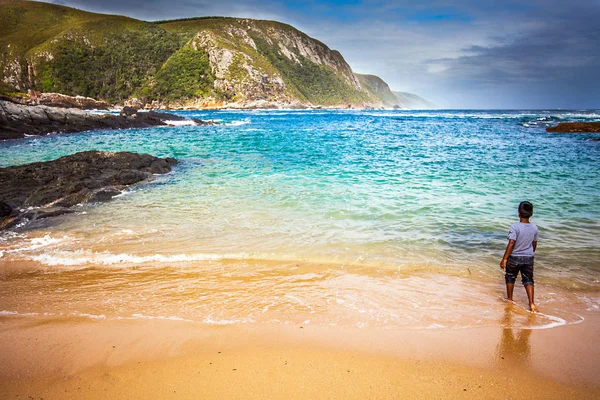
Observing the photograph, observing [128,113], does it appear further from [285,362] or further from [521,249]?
[521,249]

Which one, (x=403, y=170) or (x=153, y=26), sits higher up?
(x=153, y=26)

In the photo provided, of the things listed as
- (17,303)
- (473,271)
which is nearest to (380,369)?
(473,271)

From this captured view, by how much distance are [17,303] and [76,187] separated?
26.4 feet

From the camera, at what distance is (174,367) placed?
331 cm

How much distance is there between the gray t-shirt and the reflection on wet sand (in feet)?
3.02

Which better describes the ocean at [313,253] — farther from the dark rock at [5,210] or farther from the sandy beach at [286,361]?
the dark rock at [5,210]

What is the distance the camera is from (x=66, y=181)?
12117 millimetres

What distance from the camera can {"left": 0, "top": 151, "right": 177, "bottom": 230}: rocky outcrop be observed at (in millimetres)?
9523

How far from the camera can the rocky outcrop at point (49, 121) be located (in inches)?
1268

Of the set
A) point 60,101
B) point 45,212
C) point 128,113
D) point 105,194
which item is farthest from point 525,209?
point 60,101

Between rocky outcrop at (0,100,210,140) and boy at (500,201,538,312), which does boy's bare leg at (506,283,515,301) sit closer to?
boy at (500,201,538,312)

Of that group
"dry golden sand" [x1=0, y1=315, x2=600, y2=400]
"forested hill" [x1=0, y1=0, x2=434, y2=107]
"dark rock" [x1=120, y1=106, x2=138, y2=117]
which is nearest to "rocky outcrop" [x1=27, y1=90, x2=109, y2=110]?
"dark rock" [x1=120, y1=106, x2=138, y2=117]

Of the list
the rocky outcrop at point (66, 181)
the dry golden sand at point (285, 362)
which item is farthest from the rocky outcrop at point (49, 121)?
the dry golden sand at point (285, 362)

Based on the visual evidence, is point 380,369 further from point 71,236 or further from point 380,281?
point 71,236
